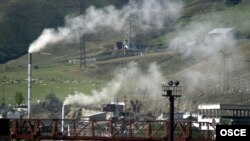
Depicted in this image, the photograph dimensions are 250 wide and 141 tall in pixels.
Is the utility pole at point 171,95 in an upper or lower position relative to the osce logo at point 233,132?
upper

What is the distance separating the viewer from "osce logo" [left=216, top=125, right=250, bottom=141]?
8375cm

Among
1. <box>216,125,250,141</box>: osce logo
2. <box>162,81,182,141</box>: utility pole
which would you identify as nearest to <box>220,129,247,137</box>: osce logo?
<box>216,125,250,141</box>: osce logo

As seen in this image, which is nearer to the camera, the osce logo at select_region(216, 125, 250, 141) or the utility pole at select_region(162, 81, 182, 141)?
the osce logo at select_region(216, 125, 250, 141)

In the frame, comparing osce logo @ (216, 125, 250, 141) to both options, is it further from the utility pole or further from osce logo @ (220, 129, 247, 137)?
the utility pole

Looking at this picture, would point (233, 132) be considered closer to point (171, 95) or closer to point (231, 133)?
point (231, 133)

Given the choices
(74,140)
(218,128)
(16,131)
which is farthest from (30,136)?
(218,128)

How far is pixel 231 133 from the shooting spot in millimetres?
84062

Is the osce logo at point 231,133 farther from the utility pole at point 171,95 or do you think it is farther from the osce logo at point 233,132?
Result: the utility pole at point 171,95

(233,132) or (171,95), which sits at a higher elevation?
(171,95)

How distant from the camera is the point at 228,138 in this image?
84062mm

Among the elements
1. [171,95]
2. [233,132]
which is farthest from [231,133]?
[171,95]

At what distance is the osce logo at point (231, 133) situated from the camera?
83750mm

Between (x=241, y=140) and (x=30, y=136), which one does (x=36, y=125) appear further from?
(x=241, y=140)

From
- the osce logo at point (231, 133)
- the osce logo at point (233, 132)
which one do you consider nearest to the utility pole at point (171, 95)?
the osce logo at point (231, 133)
